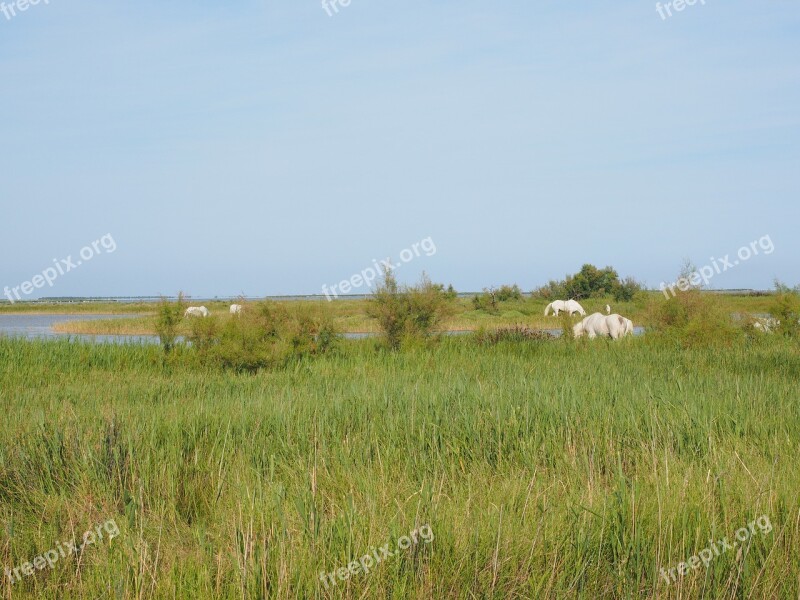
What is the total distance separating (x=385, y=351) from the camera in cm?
1742

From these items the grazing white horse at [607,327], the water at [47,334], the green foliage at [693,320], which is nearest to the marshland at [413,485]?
the green foliage at [693,320]

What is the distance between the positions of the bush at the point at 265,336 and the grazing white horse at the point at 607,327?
7.88m

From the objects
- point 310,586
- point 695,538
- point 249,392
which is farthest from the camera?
point 249,392

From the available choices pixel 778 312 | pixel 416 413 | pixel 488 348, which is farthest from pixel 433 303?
pixel 416 413

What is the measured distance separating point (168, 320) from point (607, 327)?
1241 cm

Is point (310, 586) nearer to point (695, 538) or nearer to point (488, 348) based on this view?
point (695, 538)

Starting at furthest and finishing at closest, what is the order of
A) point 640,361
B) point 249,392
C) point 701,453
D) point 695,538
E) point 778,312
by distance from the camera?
point 778,312 → point 640,361 → point 249,392 → point 701,453 → point 695,538

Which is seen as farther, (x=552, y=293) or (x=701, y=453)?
(x=552, y=293)

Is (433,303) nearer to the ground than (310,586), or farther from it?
farther from it

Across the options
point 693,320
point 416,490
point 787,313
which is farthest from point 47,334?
point 416,490

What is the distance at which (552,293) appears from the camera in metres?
53.4

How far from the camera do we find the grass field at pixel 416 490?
12.5ft

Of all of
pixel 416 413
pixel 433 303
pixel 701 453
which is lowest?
pixel 701 453

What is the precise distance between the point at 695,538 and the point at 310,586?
2.21m
